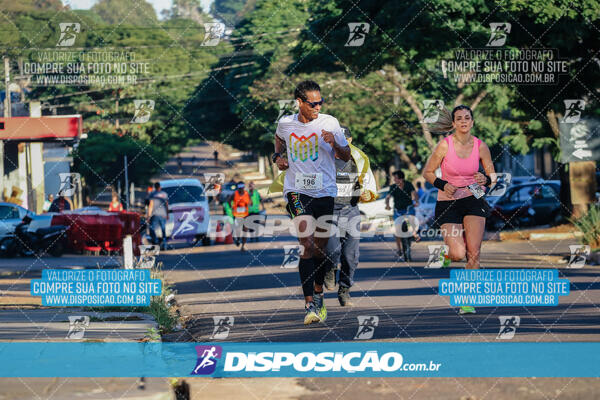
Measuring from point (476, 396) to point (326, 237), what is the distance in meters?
3.29

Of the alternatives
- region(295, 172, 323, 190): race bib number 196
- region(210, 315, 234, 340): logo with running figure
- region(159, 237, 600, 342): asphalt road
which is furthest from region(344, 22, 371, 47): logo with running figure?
region(295, 172, 323, 190): race bib number 196

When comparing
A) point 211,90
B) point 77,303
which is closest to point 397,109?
point 77,303

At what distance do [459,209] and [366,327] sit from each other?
1567mm

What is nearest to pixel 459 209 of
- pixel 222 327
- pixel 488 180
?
pixel 488 180

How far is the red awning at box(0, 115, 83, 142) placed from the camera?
Result: 30875 mm

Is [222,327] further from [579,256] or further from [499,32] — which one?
[499,32]

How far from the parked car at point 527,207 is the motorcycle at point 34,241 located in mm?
11822

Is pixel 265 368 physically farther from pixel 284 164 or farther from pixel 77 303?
pixel 77 303

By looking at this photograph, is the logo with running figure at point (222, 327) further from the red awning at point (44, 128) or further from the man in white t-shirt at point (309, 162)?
the red awning at point (44, 128)

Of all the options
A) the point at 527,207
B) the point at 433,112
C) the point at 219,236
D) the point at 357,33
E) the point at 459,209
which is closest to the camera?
the point at 459,209

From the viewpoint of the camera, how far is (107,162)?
182ft

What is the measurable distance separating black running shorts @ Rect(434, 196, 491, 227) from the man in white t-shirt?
3.98 ft

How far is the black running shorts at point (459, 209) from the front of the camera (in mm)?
9469

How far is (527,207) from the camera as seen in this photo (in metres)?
29.5
